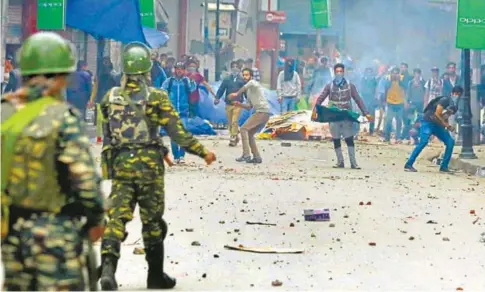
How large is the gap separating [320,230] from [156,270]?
353 centimetres

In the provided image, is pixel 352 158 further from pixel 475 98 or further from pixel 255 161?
pixel 475 98

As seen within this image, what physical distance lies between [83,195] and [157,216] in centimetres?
298

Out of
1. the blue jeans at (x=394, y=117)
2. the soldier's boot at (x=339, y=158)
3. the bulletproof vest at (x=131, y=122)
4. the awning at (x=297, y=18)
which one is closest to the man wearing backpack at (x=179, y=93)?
the soldier's boot at (x=339, y=158)

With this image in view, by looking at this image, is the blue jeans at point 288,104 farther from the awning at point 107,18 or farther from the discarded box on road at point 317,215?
the discarded box on road at point 317,215

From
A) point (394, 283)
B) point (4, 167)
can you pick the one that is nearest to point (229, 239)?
point (394, 283)

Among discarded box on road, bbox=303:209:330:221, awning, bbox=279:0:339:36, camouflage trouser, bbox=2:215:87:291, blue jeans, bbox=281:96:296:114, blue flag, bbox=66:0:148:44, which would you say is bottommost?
discarded box on road, bbox=303:209:330:221

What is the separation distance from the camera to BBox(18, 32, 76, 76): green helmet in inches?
203

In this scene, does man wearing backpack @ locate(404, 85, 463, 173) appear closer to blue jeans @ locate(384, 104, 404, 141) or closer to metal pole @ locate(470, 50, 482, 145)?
metal pole @ locate(470, 50, 482, 145)

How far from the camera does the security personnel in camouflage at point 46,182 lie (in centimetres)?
507

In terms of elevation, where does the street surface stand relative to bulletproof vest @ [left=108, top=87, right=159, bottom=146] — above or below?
below

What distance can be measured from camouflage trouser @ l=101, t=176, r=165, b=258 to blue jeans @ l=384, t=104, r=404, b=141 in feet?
62.0

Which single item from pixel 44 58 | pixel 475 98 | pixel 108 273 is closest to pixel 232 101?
pixel 475 98

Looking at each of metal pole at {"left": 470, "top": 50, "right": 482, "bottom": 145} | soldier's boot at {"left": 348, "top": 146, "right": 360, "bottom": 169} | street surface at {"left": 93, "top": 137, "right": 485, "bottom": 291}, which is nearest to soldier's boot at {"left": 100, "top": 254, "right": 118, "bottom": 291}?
street surface at {"left": 93, "top": 137, "right": 485, "bottom": 291}

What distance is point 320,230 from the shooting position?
1155 cm
